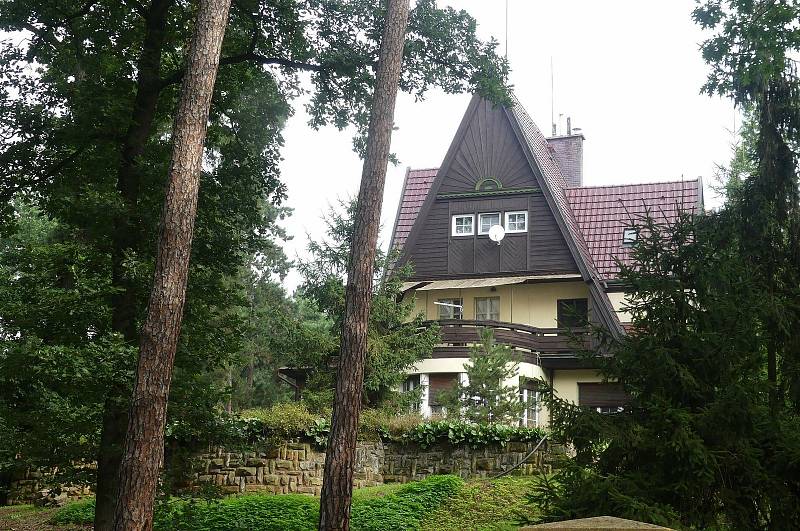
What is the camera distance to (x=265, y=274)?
128ft

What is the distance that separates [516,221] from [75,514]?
54.7 feet

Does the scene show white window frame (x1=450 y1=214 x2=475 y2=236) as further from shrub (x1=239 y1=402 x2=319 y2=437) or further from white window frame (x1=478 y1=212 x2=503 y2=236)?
shrub (x1=239 y1=402 x2=319 y2=437)

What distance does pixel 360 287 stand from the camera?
11.0 meters

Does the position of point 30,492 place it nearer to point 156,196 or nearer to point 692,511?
point 156,196

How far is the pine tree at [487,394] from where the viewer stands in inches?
765

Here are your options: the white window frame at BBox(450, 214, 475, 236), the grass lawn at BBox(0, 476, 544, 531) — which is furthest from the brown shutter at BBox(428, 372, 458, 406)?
the grass lawn at BBox(0, 476, 544, 531)

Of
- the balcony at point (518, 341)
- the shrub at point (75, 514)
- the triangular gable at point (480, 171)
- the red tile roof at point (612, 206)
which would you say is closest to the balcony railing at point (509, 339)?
the balcony at point (518, 341)

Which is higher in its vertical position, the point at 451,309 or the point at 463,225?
the point at 463,225

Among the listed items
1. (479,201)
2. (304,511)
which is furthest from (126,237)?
(479,201)

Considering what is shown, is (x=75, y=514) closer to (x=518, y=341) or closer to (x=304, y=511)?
(x=304, y=511)

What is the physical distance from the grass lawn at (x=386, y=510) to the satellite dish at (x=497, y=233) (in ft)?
41.5

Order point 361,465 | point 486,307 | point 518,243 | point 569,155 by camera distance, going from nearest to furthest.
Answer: point 361,465 → point 518,243 → point 486,307 → point 569,155

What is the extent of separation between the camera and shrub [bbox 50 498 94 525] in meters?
16.5

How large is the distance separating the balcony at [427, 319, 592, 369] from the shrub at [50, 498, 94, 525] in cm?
1117
